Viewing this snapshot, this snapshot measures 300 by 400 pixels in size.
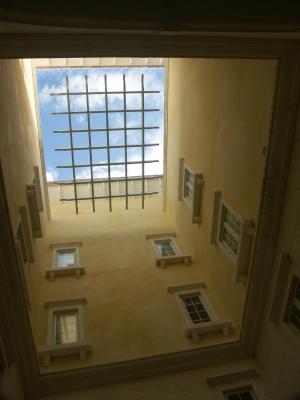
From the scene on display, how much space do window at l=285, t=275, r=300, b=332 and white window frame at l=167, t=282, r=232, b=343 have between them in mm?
2374

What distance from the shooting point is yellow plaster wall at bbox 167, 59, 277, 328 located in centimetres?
823

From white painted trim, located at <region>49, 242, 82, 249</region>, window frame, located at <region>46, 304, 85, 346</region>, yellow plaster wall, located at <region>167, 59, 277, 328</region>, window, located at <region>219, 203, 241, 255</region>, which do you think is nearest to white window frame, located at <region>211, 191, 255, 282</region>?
window, located at <region>219, 203, 241, 255</region>

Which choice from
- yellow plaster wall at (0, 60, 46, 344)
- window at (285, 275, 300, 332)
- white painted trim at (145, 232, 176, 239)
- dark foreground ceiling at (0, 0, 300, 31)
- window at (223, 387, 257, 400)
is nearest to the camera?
dark foreground ceiling at (0, 0, 300, 31)

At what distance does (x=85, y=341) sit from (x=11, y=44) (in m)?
7.16

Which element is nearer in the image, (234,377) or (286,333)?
(286,333)

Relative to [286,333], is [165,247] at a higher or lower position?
higher

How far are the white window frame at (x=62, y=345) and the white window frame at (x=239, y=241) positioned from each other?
4.24m

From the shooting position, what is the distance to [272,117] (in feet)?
24.0

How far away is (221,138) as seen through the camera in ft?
33.7

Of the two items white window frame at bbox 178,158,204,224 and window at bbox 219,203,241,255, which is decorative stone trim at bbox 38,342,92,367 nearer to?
window at bbox 219,203,241,255

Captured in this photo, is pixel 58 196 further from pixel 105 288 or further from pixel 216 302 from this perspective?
pixel 216 302

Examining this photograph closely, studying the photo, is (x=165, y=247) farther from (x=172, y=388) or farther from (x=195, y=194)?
(x=172, y=388)

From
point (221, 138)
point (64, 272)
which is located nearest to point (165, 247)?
point (64, 272)

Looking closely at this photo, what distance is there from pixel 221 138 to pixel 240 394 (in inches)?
253
